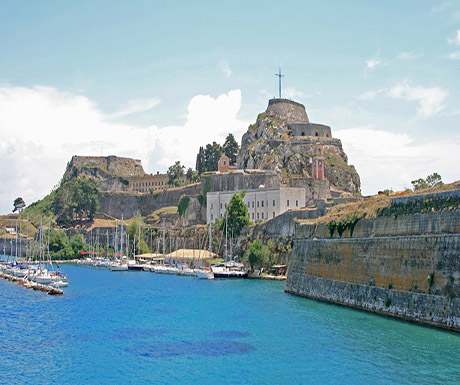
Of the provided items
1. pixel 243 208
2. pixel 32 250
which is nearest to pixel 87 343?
pixel 243 208

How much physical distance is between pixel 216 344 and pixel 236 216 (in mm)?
48792

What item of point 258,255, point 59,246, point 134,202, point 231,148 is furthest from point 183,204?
point 258,255

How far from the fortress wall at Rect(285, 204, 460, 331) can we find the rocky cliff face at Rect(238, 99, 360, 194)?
50.0 m

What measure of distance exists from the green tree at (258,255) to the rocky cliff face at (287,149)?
2483 cm

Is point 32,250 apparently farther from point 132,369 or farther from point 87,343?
point 132,369

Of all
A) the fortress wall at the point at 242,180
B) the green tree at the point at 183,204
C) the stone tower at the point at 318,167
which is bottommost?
the green tree at the point at 183,204

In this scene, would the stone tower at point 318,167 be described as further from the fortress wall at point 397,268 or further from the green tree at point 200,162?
the fortress wall at point 397,268

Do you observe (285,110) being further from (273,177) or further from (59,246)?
(59,246)

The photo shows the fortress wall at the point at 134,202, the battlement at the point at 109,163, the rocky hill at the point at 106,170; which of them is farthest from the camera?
the battlement at the point at 109,163

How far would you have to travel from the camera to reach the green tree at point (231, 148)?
375 feet

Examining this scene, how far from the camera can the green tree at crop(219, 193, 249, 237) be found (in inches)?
3182

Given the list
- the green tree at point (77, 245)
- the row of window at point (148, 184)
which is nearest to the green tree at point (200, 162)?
the row of window at point (148, 184)

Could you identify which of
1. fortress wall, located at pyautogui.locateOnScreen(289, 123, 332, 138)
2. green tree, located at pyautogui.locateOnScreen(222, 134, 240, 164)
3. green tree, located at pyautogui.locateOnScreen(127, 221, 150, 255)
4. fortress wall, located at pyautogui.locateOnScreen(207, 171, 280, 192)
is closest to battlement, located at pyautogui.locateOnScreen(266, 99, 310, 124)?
fortress wall, located at pyautogui.locateOnScreen(289, 123, 332, 138)

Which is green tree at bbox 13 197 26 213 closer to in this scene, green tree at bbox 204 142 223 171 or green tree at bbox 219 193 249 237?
green tree at bbox 204 142 223 171
